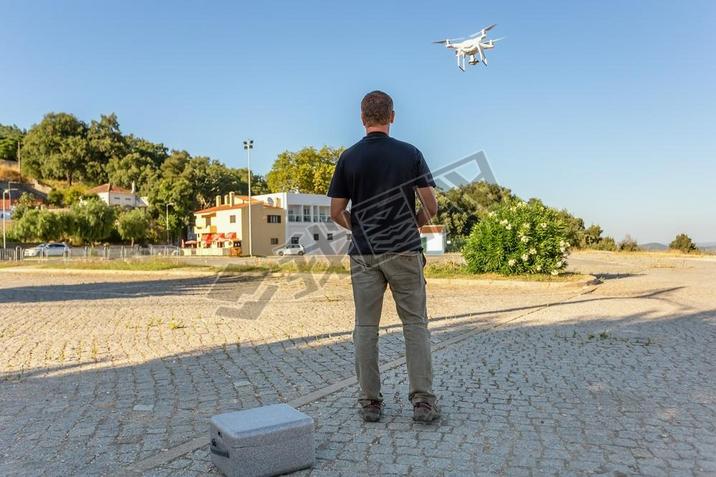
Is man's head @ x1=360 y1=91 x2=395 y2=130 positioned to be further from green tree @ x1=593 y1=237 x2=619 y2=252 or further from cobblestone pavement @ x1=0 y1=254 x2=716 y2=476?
green tree @ x1=593 y1=237 x2=619 y2=252

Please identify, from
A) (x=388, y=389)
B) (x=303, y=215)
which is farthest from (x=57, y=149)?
(x=388, y=389)

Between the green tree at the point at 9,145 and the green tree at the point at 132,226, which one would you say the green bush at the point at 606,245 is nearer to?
the green tree at the point at 132,226

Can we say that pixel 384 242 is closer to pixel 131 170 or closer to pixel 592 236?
pixel 592 236

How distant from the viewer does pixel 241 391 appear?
4.75 metres

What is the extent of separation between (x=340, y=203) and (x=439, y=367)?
7.99 feet

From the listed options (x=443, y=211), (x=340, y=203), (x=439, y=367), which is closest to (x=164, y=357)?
(x=439, y=367)

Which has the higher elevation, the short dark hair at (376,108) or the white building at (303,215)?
the white building at (303,215)

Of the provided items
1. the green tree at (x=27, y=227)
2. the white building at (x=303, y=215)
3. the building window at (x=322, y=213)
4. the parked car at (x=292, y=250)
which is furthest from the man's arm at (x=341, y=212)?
the building window at (x=322, y=213)

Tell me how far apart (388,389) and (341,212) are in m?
1.68

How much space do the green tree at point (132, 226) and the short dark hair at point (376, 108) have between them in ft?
199

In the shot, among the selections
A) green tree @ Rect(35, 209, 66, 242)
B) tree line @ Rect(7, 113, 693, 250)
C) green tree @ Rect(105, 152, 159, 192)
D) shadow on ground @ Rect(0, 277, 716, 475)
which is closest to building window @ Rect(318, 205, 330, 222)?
tree line @ Rect(7, 113, 693, 250)

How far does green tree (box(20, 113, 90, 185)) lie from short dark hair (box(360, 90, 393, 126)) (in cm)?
10682

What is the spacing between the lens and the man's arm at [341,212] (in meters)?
3.94

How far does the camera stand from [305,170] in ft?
248
